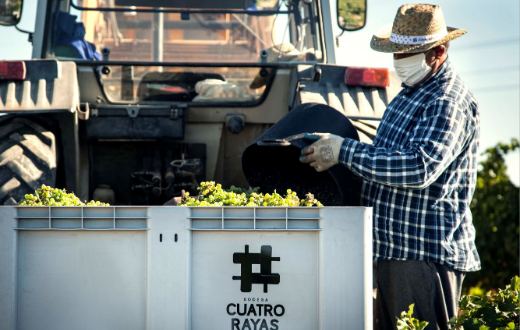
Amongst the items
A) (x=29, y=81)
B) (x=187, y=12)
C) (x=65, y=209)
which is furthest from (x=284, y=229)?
(x=187, y=12)

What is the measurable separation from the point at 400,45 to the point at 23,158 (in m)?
2.23

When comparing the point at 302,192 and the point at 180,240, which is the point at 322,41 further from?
the point at 180,240

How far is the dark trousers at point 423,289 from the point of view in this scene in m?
5.16

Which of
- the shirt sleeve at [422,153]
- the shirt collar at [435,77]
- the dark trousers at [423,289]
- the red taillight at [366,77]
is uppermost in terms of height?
the red taillight at [366,77]

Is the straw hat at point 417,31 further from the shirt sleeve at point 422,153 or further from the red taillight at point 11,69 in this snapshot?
the red taillight at point 11,69

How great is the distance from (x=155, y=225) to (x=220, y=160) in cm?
293

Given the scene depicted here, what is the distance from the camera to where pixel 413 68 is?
5.35 metres

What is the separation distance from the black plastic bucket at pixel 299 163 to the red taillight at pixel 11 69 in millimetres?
1612

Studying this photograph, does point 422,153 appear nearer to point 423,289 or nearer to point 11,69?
point 423,289

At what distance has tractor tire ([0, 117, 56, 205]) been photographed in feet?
21.0

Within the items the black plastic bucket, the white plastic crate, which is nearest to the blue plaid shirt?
the black plastic bucket

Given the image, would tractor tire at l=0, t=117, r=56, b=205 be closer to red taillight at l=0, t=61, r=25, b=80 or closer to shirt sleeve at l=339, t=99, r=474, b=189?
red taillight at l=0, t=61, r=25, b=80

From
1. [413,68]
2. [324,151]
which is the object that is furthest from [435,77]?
[324,151]

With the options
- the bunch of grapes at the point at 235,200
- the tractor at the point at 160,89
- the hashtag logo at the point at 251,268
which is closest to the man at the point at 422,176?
the bunch of grapes at the point at 235,200
